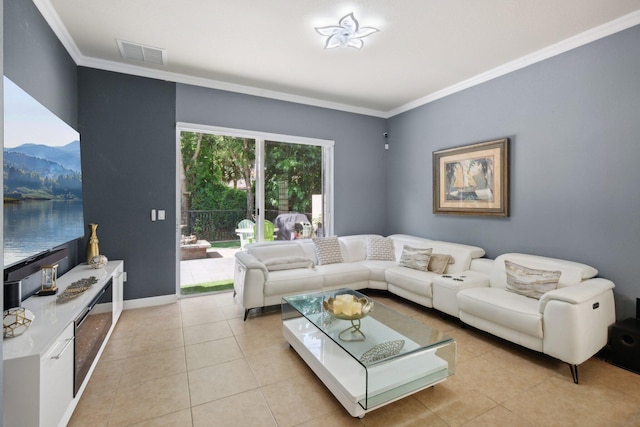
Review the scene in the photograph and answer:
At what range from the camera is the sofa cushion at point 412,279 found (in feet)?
11.5

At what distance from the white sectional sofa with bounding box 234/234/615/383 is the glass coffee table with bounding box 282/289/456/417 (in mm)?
869

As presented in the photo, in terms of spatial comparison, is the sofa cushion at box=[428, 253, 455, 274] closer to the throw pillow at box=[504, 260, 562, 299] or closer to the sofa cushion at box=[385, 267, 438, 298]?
the sofa cushion at box=[385, 267, 438, 298]

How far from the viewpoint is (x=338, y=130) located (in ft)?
16.8

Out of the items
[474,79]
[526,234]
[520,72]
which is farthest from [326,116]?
[526,234]

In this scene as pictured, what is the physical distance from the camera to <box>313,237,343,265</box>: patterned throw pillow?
4328 millimetres

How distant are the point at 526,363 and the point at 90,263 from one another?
13.8ft

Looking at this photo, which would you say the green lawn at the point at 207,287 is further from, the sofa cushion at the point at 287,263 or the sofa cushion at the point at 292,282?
the sofa cushion at the point at 292,282

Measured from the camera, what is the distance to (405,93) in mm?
4559

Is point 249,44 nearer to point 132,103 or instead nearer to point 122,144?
point 132,103

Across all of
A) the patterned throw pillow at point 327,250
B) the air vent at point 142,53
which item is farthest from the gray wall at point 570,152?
the air vent at point 142,53

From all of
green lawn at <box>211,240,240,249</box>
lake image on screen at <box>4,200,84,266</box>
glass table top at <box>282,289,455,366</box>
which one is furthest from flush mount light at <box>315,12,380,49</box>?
green lawn at <box>211,240,240,249</box>

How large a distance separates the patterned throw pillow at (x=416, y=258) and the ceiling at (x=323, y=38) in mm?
2248

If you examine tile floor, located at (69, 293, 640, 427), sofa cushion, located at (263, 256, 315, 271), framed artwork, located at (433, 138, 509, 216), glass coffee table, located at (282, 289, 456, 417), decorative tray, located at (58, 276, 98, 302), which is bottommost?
tile floor, located at (69, 293, 640, 427)

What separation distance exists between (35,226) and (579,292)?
12.8ft
